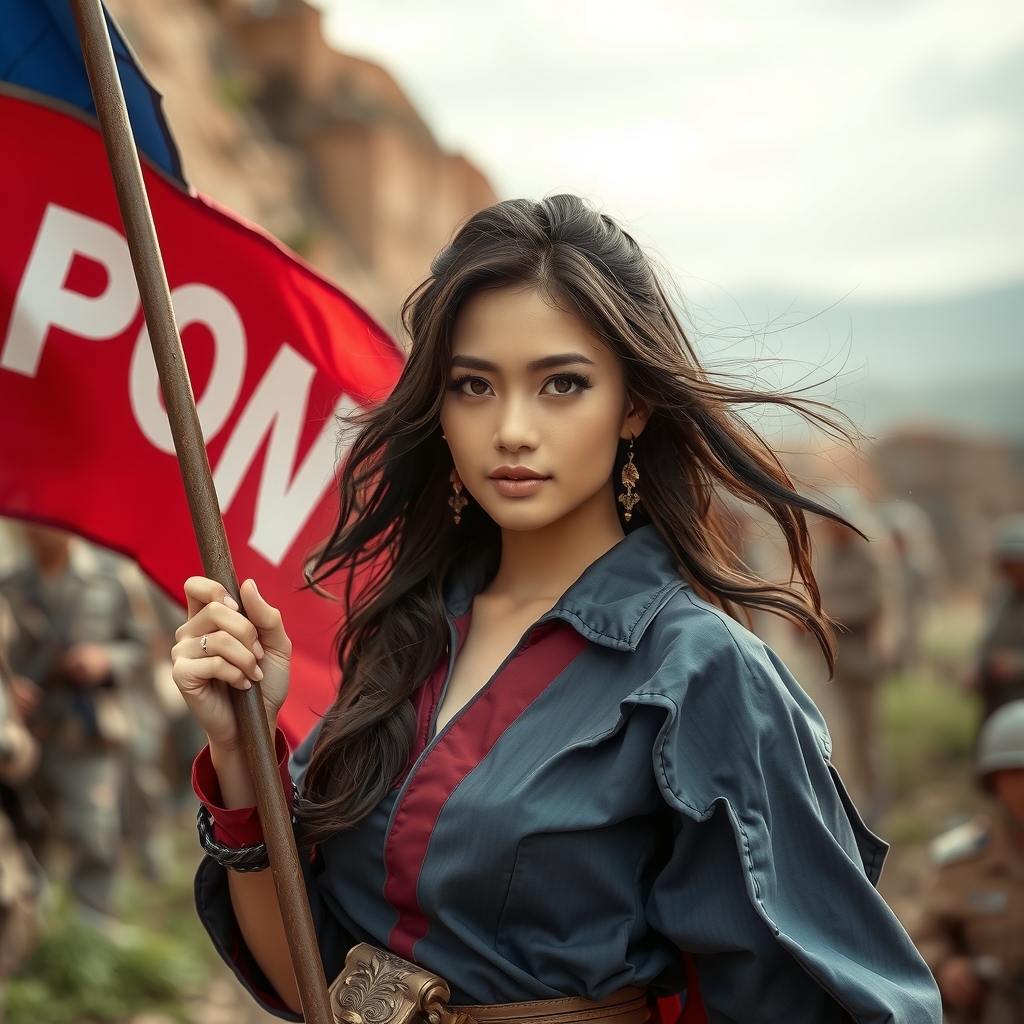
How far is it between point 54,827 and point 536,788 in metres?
5.43

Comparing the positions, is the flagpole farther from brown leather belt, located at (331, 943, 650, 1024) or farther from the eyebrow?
the eyebrow

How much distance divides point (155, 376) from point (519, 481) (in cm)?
112

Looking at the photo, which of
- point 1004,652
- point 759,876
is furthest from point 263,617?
point 1004,652

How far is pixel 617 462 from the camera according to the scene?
212cm

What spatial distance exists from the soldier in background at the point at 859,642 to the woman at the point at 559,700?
6108mm

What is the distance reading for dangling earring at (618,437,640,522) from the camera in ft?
6.88

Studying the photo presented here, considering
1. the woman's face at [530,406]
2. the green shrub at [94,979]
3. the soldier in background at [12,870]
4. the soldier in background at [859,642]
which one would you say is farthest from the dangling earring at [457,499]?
the soldier in background at [859,642]

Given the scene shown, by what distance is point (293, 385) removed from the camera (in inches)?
113

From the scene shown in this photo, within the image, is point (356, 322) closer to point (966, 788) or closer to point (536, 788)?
point (536, 788)

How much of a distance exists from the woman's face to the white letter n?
0.95 meters

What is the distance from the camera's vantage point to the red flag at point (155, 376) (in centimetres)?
268

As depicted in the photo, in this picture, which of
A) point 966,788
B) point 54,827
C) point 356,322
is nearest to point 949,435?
point 966,788

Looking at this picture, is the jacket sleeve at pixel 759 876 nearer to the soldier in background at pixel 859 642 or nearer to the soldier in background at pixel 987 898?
the soldier in background at pixel 987 898

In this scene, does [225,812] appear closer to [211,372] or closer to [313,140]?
[211,372]
